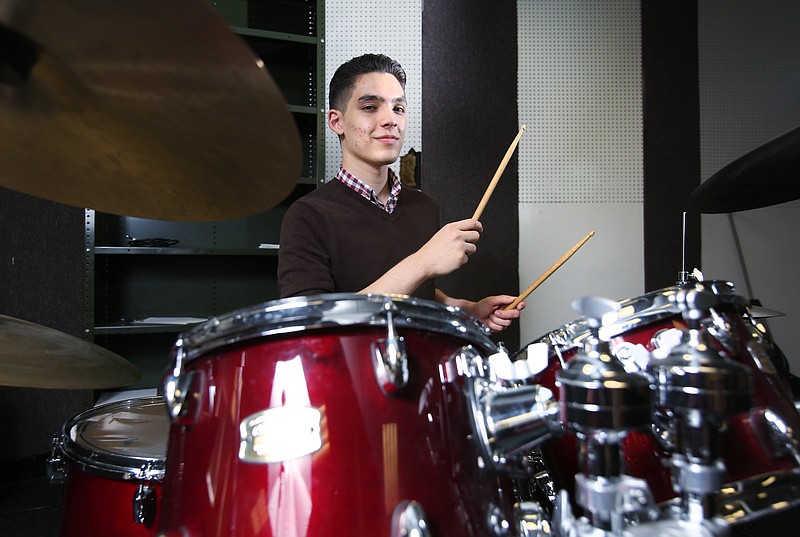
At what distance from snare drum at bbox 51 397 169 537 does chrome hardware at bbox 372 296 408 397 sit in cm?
59

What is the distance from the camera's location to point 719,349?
1077mm

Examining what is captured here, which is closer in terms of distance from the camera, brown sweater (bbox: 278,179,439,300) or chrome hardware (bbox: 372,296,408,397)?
chrome hardware (bbox: 372,296,408,397)

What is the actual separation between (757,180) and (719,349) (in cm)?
77

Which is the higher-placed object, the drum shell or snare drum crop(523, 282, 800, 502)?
snare drum crop(523, 282, 800, 502)

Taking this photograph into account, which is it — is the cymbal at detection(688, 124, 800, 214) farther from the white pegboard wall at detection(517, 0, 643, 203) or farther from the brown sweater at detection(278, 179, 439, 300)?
the white pegboard wall at detection(517, 0, 643, 203)

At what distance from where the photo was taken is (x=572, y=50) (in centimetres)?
310

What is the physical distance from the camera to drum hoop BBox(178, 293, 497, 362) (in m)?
0.78

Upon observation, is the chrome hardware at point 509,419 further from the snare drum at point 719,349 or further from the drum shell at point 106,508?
the drum shell at point 106,508

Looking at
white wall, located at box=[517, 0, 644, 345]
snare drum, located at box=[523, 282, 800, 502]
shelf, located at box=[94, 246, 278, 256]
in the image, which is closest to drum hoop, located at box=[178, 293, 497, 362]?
snare drum, located at box=[523, 282, 800, 502]

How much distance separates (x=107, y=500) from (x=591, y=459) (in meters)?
0.94

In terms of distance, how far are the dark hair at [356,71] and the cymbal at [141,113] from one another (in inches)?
37.4

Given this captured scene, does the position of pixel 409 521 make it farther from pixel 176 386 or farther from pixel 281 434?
pixel 176 386

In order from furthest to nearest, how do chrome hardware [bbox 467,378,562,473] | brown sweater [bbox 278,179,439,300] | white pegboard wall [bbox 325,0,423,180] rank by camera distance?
white pegboard wall [bbox 325,0,423,180] < brown sweater [bbox 278,179,439,300] < chrome hardware [bbox 467,378,562,473]

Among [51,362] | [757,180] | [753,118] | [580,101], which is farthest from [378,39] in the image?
[51,362]
